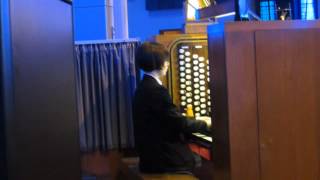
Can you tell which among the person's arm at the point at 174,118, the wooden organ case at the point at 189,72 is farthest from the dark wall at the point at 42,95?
the wooden organ case at the point at 189,72

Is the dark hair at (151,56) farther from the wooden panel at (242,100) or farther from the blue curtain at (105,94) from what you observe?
the wooden panel at (242,100)

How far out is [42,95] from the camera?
2.90ft

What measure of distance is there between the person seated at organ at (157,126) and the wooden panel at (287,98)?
100 cm

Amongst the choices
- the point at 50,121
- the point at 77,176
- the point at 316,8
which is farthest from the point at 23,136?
the point at 316,8

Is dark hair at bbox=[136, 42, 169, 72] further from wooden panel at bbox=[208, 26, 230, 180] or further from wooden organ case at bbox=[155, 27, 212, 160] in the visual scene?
wooden panel at bbox=[208, 26, 230, 180]

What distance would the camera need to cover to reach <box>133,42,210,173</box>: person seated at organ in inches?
101

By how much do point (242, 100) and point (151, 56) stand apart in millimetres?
1189

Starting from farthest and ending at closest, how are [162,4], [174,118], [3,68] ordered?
1. [162,4]
2. [174,118]
3. [3,68]

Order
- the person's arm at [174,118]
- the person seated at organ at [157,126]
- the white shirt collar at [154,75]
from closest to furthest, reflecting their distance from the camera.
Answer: the person's arm at [174,118] → the person seated at organ at [157,126] → the white shirt collar at [154,75]

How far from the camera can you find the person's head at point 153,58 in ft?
8.71

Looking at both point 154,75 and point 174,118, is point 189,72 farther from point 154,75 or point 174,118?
point 174,118

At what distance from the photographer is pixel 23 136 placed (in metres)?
0.79

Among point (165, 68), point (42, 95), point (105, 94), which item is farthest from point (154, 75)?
point (42, 95)

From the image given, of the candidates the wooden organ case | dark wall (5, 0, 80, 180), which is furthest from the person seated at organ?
dark wall (5, 0, 80, 180)
